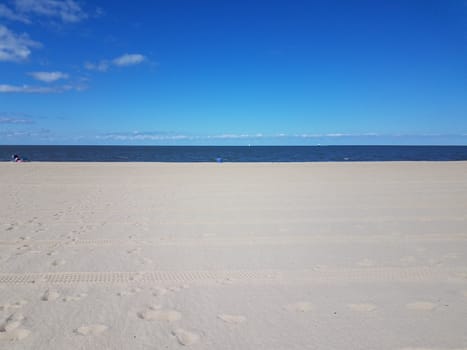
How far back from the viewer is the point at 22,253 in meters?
4.70

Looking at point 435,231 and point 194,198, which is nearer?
point 435,231

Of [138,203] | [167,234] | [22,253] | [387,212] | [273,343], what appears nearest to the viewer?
[273,343]

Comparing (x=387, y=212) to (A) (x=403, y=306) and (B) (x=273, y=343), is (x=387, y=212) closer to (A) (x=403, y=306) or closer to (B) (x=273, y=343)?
(A) (x=403, y=306)

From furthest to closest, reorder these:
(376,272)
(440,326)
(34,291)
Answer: (376,272), (34,291), (440,326)

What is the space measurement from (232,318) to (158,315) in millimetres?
800

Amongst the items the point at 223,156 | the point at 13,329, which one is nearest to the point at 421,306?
the point at 13,329

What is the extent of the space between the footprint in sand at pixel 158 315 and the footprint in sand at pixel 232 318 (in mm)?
461

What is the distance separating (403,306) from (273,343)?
1670 millimetres

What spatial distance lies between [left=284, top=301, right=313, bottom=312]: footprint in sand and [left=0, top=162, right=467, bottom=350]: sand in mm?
20

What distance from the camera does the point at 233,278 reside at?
392 centimetres

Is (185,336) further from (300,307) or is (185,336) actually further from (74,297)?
(74,297)

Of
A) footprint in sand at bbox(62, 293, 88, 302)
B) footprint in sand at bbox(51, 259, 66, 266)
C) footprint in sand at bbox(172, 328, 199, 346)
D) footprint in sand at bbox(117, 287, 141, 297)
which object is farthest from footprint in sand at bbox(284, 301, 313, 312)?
footprint in sand at bbox(51, 259, 66, 266)

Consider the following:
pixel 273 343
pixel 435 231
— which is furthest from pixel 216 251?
pixel 435 231

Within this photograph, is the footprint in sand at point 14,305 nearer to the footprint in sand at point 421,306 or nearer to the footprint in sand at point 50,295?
the footprint in sand at point 50,295
